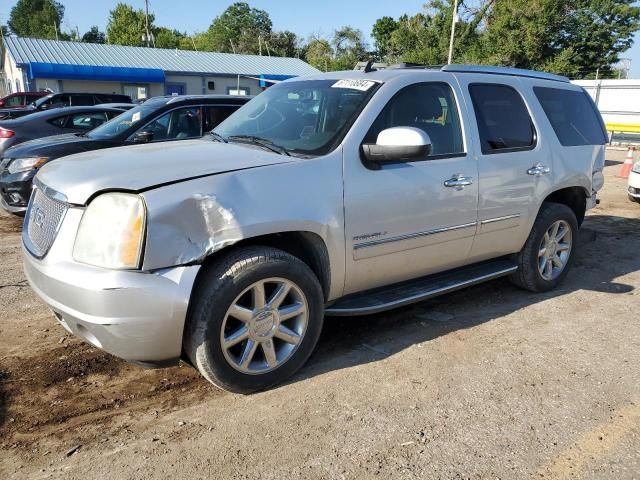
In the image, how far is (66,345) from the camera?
12.3 feet

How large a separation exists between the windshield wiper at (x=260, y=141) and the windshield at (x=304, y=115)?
0.03 m

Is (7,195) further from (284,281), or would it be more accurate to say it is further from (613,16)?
(613,16)

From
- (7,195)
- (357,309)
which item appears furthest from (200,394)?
(7,195)

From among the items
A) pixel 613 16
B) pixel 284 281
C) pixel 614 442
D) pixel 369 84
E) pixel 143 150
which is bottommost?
pixel 614 442

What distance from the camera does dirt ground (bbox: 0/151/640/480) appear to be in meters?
2.62

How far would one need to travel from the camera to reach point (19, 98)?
71.3 feet

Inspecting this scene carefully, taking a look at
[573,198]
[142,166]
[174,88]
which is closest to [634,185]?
[573,198]

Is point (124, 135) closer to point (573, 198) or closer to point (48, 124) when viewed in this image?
point (48, 124)

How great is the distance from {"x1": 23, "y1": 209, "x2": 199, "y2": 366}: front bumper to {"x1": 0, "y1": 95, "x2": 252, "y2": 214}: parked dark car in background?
391 cm

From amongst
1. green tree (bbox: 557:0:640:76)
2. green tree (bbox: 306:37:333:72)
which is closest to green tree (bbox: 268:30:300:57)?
green tree (bbox: 306:37:333:72)

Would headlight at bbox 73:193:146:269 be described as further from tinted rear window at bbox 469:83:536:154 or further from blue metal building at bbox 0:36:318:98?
blue metal building at bbox 0:36:318:98

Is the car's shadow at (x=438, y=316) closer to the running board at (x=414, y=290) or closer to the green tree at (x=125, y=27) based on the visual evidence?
the running board at (x=414, y=290)

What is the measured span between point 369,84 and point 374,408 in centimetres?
214

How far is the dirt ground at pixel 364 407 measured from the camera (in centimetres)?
262
